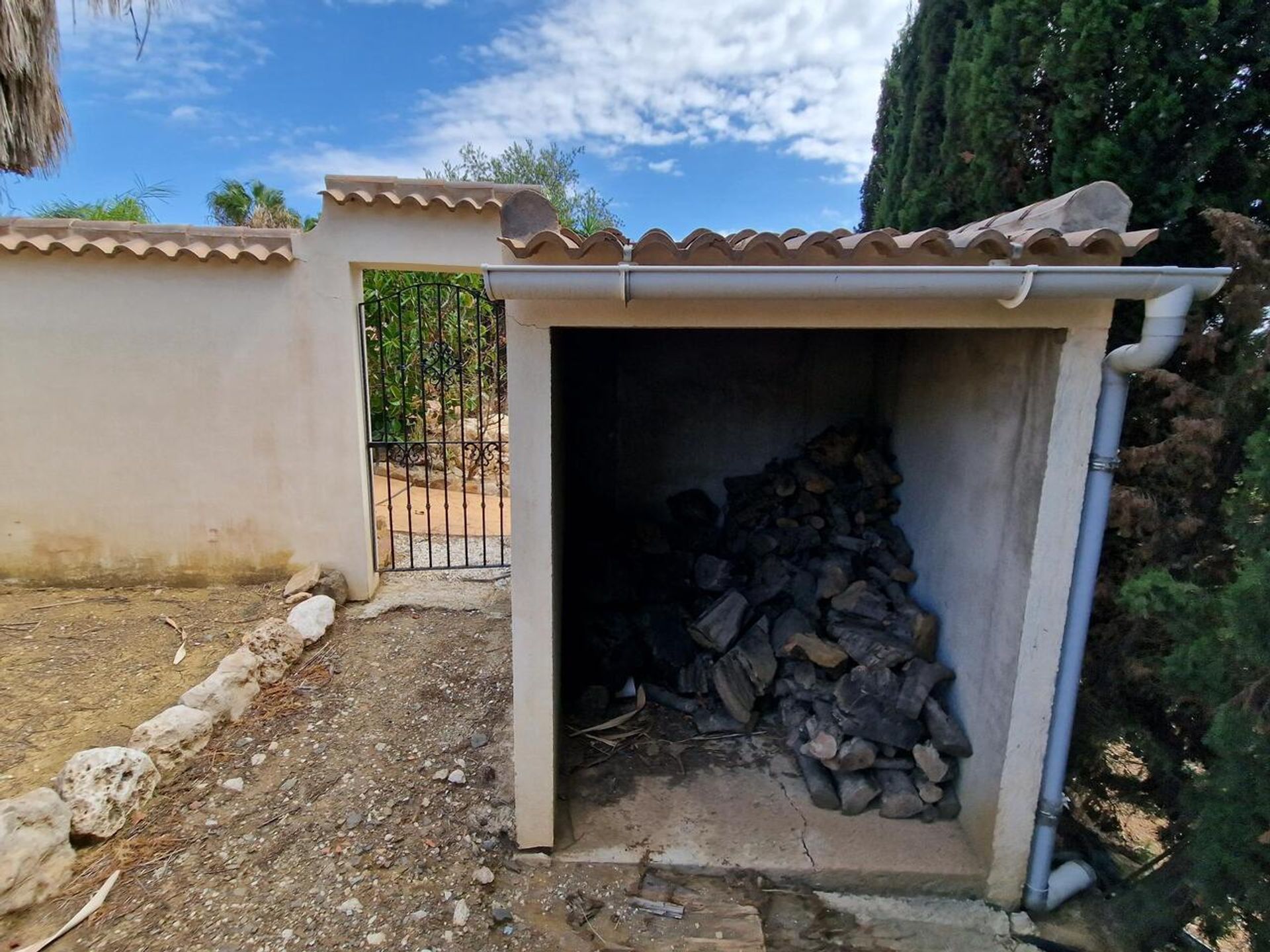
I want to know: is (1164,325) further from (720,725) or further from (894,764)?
(720,725)

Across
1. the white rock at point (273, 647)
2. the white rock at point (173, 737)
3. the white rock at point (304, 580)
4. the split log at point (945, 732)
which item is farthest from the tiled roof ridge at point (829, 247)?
the white rock at point (304, 580)

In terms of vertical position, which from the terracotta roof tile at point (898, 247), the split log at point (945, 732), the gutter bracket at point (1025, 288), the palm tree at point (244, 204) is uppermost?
the palm tree at point (244, 204)

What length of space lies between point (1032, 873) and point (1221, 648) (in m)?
1.55

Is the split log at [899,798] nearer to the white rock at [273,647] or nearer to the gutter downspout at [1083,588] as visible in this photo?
the gutter downspout at [1083,588]

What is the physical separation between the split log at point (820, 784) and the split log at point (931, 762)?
0.53m

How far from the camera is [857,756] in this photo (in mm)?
3760

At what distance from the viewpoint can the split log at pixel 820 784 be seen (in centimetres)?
377

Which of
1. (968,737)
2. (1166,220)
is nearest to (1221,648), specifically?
(968,737)

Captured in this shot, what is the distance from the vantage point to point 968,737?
362cm

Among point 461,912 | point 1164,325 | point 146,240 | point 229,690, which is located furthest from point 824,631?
point 146,240

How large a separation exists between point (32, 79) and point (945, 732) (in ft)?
27.1

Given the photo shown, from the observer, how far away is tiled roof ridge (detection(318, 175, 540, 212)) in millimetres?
5680

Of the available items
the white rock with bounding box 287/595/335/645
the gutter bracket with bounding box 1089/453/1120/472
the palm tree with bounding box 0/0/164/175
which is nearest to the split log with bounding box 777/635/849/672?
the gutter bracket with bounding box 1089/453/1120/472

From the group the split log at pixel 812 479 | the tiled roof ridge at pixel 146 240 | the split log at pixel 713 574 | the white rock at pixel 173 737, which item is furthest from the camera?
the tiled roof ridge at pixel 146 240
